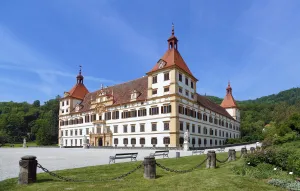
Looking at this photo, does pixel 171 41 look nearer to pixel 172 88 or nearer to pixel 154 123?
pixel 172 88

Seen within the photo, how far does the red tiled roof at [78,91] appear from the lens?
63.5m

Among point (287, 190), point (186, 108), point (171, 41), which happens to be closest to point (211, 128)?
point (186, 108)

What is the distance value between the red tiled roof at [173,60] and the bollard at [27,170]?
32.2 m

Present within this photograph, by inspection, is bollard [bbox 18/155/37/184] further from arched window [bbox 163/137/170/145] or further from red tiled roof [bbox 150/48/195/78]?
red tiled roof [bbox 150/48/195/78]

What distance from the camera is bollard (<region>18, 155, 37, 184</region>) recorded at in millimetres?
9578

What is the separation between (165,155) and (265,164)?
449 inches

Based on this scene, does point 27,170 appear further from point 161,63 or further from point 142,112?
point 161,63

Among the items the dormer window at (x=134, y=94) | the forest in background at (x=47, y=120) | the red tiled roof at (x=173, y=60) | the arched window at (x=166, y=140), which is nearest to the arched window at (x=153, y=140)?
the arched window at (x=166, y=140)

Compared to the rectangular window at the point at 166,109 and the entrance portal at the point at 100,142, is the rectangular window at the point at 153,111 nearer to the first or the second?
the rectangular window at the point at 166,109

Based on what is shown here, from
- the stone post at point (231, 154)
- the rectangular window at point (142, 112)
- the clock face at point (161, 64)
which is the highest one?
the clock face at point (161, 64)

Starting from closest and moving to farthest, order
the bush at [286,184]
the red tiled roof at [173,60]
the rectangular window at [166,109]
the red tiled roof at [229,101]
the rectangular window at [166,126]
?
the bush at [286,184] < the rectangular window at [166,126] < the rectangular window at [166,109] < the red tiled roof at [173,60] < the red tiled roof at [229,101]

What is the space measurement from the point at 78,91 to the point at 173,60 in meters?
32.4

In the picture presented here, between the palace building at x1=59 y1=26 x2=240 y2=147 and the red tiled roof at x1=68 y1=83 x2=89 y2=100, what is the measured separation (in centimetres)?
469

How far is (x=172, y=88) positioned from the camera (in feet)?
131
